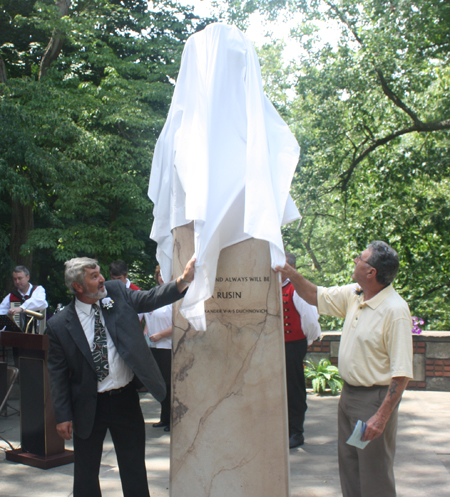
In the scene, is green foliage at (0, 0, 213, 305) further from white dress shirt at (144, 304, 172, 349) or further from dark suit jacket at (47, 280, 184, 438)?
dark suit jacket at (47, 280, 184, 438)

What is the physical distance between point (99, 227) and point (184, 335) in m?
8.69

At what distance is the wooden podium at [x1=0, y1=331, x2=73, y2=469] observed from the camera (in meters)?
4.99

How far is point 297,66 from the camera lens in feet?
57.3

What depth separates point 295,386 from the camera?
5.65 metres

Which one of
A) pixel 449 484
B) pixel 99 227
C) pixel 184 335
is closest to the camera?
pixel 184 335

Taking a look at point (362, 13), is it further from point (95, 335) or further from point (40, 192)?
point (95, 335)

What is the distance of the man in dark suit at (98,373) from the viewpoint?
3289 mm

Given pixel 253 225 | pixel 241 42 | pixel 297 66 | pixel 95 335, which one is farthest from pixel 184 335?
pixel 297 66

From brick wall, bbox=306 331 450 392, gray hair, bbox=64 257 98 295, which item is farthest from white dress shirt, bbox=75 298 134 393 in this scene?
brick wall, bbox=306 331 450 392

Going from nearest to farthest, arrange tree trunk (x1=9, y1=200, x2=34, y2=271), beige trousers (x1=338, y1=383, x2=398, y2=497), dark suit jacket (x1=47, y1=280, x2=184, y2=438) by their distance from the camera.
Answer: beige trousers (x1=338, y1=383, x2=398, y2=497) → dark suit jacket (x1=47, y1=280, x2=184, y2=438) → tree trunk (x1=9, y1=200, x2=34, y2=271)

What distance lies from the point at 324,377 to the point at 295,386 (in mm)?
2507

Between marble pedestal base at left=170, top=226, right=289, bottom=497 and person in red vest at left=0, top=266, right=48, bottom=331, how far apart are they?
4556 mm

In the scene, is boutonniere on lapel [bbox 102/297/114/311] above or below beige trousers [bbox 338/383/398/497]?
above

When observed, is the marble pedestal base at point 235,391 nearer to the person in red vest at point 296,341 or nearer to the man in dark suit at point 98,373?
the man in dark suit at point 98,373
